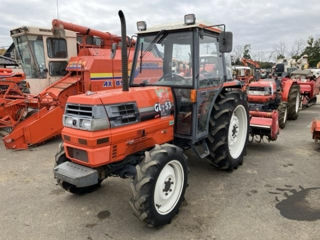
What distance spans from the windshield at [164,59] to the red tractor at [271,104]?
95.7 inches

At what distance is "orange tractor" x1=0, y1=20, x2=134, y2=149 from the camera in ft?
19.4

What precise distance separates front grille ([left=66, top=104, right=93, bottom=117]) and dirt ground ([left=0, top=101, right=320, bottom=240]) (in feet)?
4.13

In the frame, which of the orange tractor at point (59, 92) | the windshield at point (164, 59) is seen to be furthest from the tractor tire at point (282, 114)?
the windshield at point (164, 59)

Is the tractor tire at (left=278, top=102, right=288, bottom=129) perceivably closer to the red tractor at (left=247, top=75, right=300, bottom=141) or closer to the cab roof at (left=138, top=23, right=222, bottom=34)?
the red tractor at (left=247, top=75, right=300, bottom=141)

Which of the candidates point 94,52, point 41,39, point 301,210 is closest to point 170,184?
point 301,210

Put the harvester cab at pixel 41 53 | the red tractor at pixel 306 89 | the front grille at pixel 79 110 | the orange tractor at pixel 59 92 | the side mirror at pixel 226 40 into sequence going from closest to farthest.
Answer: the front grille at pixel 79 110, the side mirror at pixel 226 40, the orange tractor at pixel 59 92, the harvester cab at pixel 41 53, the red tractor at pixel 306 89

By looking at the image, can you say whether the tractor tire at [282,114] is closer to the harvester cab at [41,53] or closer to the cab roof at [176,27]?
the cab roof at [176,27]

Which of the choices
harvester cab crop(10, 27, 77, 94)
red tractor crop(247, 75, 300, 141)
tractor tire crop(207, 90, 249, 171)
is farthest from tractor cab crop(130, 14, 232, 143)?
harvester cab crop(10, 27, 77, 94)

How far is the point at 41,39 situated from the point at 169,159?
21.8 feet

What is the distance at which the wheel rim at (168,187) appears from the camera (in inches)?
115

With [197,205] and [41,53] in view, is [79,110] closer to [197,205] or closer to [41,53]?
[197,205]

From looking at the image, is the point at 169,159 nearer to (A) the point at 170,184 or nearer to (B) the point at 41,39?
(A) the point at 170,184

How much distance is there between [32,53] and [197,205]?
22.2 feet

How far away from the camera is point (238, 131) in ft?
15.3
